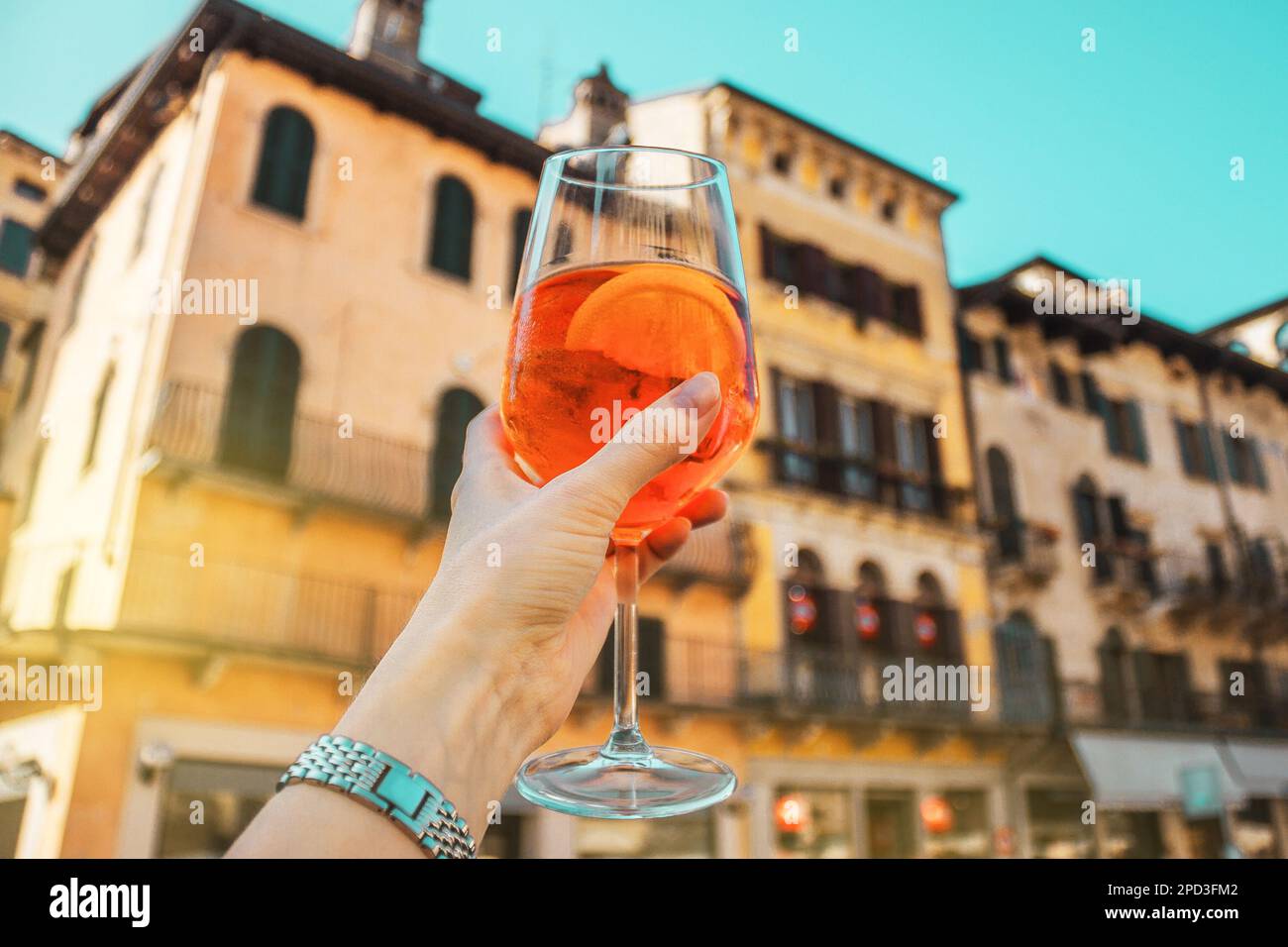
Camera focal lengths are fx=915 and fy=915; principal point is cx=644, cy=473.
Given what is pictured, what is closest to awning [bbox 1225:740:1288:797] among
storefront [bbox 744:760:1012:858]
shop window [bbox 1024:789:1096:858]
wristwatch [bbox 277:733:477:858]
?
shop window [bbox 1024:789:1096:858]

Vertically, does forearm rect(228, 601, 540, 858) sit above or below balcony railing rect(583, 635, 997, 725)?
below

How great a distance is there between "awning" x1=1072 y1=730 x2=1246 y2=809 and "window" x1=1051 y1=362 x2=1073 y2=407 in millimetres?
7450

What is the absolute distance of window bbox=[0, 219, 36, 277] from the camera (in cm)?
1705

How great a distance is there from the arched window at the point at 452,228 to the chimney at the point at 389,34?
2660 mm

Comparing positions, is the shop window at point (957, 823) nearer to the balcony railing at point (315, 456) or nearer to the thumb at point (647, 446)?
the balcony railing at point (315, 456)

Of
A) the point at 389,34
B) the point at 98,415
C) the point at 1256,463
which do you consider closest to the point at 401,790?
the point at 98,415

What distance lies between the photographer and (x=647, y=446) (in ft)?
3.72

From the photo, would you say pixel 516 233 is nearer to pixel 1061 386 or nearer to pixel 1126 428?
pixel 1061 386

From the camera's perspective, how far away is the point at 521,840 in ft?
36.1

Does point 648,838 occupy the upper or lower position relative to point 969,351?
lower

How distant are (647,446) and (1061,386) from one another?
71.8 feet

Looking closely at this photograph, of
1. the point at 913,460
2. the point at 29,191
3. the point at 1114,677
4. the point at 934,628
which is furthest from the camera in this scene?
the point at 1114,677

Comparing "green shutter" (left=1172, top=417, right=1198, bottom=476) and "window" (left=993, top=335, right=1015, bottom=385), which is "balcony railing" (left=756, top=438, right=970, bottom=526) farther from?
"green shutter" (left=1172, top=417, right=1198, bottom=476)
